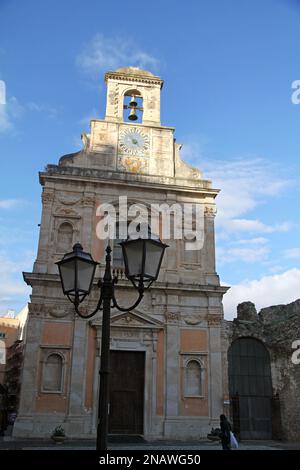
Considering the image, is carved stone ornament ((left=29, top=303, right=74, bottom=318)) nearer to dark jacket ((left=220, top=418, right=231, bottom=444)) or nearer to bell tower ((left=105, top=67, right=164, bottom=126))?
dark jacket ((left=220, top=418, right=231, bottom=444))

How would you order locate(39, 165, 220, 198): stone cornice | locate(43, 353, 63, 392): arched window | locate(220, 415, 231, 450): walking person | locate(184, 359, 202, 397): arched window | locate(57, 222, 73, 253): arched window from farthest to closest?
locate(39, 165, 220, 198): stone cornice, locate(57, 222, 73, 253): arched window, locate(184, 359, 202, 397): arched window, locate(43, 353, 63, 392): arched window, locate(220, 415, 231, 450): walking person

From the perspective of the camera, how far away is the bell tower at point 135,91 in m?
25.3

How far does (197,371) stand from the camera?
829 inches

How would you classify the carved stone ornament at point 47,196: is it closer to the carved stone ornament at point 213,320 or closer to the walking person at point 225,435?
the carved stone ornament at point 213,320

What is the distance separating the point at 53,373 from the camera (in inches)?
784

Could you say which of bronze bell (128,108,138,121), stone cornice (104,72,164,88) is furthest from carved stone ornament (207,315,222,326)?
stone cornice (104,72,164,88)

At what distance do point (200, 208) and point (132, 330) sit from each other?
6951 mm

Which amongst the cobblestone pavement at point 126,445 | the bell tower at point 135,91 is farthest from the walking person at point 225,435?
the bell tower at point 135,91

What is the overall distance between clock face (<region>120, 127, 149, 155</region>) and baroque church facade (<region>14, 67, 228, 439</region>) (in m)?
0.05

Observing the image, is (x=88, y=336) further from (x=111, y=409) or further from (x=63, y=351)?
(x=111, y=409)

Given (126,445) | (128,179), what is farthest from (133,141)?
(126,445)

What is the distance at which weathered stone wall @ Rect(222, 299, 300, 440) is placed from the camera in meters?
21.6

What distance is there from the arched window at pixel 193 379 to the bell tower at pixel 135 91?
12168 mm

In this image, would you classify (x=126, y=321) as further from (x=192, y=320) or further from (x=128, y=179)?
(x=128, y=179)
